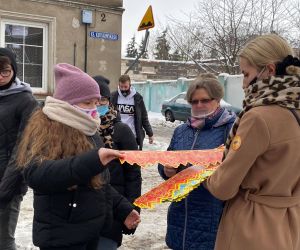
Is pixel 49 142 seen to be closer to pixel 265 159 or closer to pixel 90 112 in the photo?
pixel 90 112

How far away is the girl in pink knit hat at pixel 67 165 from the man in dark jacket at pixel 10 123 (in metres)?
1.14

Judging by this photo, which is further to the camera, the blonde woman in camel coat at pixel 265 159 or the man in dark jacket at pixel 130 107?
the man in dark jacket at pixel 130 107

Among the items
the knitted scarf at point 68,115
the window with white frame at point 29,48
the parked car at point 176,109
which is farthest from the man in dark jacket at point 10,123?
the parked car at point 176,109

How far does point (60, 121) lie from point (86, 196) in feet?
1.38

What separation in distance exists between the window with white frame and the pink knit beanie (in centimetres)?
780

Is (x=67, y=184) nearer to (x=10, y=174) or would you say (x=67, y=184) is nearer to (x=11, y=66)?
(x=10, y=174)

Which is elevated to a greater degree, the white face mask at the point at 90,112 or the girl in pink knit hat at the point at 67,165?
the white face mask at the point at 90,112

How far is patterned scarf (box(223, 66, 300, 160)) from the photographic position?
1.99 meters

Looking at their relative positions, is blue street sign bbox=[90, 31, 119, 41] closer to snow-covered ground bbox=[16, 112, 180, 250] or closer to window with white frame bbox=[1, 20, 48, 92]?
window with white frame bbox=[1, 20, 48, 92]

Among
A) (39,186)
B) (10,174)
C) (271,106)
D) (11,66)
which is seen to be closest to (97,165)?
(39,186)

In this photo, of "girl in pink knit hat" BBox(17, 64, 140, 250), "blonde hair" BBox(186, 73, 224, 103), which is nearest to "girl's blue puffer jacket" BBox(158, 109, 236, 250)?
"blonde hair" BBox(186, 73, 224, 103)

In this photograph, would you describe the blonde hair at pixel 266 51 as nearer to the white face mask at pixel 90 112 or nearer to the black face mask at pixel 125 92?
the white face mask at pixel 90 112

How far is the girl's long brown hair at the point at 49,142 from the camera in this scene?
2.34 metres

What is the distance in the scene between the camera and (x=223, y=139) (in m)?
2.91
